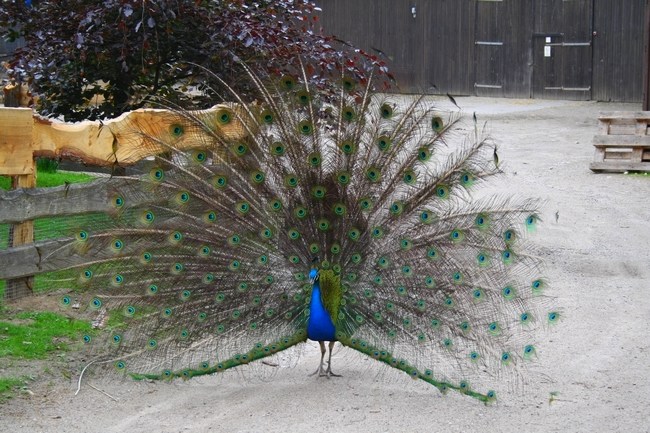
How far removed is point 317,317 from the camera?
6535 mm

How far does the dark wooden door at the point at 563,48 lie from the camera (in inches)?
1054

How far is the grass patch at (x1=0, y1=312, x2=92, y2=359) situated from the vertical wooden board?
1201mm

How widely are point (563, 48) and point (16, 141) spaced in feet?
70.7

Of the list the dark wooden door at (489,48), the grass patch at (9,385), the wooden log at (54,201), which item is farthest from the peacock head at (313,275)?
the dark wooden door at (489,48)

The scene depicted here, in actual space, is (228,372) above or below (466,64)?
below

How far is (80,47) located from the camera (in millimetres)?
8367

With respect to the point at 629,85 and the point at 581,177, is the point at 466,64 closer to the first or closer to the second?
the point at 629,85

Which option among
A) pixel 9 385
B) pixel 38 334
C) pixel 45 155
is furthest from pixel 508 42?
pixel 9 385

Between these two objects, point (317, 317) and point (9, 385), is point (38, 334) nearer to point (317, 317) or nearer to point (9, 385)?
point (9, 385)

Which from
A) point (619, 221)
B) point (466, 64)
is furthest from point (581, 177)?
point (466, 64)

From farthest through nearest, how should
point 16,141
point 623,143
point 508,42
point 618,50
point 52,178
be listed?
point 508,42, point 618,50, point 623,143, point 52,178, point 16,141

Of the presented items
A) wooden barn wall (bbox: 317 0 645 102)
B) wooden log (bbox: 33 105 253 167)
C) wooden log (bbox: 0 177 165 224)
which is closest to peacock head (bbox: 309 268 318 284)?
wooden log (bbox: 33 105 253 167)

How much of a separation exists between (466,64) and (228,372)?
22.3 m

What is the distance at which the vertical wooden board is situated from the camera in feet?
25.7
